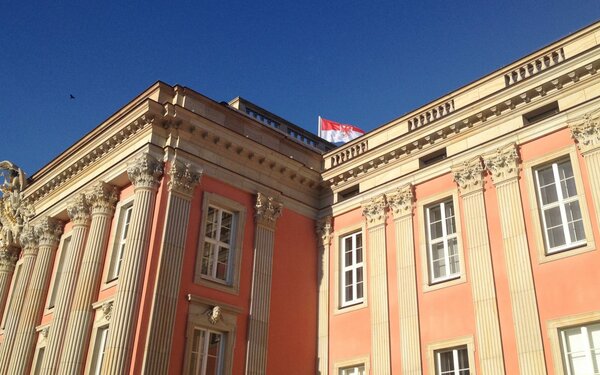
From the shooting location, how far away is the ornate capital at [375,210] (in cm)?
1964

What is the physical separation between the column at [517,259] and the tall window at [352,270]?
5.19 metres

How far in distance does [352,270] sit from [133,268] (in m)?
7.27

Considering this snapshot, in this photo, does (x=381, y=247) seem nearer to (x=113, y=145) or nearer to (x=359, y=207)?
(x=359, y=207)

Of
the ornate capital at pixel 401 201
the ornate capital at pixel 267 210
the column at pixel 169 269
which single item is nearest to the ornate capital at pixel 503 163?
the ornate capital at pixel 401 201

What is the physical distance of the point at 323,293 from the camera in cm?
2038

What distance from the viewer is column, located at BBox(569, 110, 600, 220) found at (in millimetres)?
14847

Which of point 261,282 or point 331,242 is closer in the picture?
point 261,282

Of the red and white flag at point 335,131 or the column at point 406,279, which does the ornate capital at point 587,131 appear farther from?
the red and white flag at point 335,131

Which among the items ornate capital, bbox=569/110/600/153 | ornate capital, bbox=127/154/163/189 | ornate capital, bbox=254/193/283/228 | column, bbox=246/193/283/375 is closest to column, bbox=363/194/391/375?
ornate capital, bbox=254/193/283/228

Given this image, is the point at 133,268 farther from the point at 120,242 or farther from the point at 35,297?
the point at 35,297

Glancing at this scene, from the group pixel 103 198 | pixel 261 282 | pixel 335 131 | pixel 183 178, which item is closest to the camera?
pixel 183 178

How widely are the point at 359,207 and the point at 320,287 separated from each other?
301 cm

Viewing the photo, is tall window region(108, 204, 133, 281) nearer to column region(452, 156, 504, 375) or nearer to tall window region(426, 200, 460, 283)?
tall window region(426, 200, 460, 283)

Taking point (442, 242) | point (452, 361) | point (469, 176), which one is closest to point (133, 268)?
point (442, 242)
